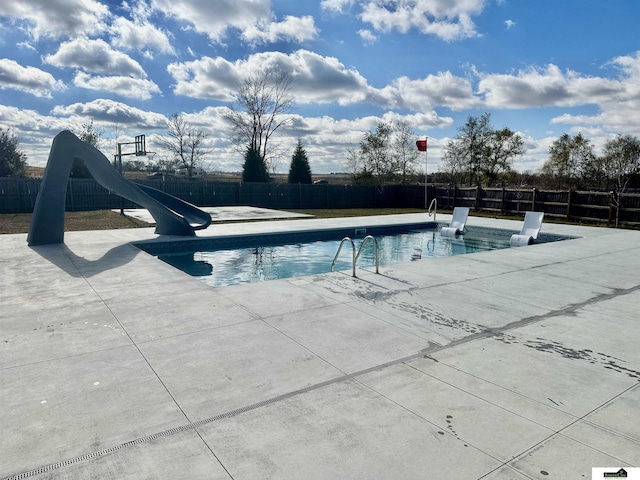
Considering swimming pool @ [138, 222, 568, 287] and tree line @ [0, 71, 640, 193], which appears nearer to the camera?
swimming pool @ [138, 222, 568, 287]

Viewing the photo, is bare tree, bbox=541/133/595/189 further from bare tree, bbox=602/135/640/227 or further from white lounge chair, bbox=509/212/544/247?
white lounge chair, bbox=509/212/544/247

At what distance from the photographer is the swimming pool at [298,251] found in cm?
920

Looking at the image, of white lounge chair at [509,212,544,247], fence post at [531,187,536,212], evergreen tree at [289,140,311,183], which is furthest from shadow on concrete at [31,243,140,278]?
evergreen tree at [289,140,311,183]

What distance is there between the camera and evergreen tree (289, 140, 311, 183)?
30.4 metres

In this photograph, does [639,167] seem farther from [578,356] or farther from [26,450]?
[26,450]

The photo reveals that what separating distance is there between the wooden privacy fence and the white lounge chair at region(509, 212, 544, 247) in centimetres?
649

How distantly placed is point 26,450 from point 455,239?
13.2m

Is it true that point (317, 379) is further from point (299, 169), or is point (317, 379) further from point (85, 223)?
point (299, 169)

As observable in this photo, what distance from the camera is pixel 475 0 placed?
10.9 meters

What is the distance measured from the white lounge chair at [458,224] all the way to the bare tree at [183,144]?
33.5 meters

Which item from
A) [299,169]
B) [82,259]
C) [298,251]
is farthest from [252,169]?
[82,259]

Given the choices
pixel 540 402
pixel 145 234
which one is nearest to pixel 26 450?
pixel 540 402

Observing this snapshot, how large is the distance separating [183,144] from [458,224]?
34.2m

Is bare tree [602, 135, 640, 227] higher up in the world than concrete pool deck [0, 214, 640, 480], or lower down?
higher up
